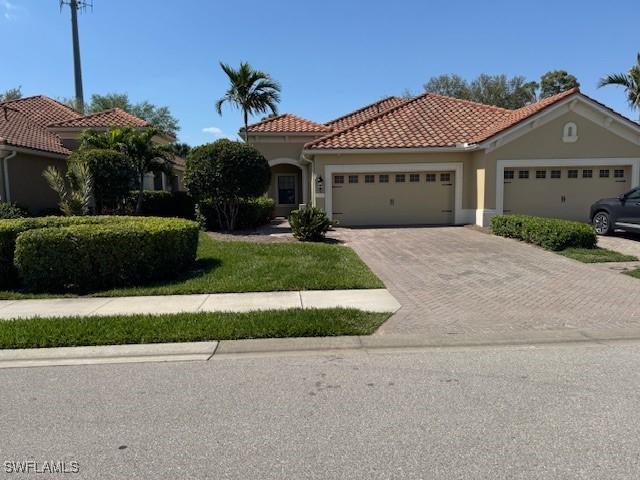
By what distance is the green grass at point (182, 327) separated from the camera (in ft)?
19.4

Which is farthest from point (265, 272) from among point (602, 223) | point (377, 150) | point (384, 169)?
point (602, 223)

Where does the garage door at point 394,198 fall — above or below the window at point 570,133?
below

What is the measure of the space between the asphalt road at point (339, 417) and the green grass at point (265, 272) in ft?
10.8

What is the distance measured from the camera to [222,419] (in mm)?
3938

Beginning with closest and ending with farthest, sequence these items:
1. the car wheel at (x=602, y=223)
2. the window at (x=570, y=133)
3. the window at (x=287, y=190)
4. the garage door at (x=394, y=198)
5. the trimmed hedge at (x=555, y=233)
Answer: the trimmed hedge at (x=555, y=233) → the car wheel at (x=602, y=223) → the window at (x=570, y=133) → the garage door at (x=394, y=198) → the window at (x=287, y=190)

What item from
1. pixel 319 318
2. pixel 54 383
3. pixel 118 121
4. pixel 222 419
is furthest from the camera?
pixel 118 121

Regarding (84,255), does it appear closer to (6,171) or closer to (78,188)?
(78,188)

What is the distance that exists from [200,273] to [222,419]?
20.3 feet

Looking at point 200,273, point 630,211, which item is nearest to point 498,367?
point 200,273

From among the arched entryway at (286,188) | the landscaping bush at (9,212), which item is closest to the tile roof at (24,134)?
the landscaping bush at (9,212)

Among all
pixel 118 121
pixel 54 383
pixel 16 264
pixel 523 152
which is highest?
pixel 118 121

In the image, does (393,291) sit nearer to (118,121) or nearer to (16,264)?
(16,264)

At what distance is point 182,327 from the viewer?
628 cm

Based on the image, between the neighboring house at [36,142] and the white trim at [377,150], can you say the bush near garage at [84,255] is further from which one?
the white trim at [377,150]
